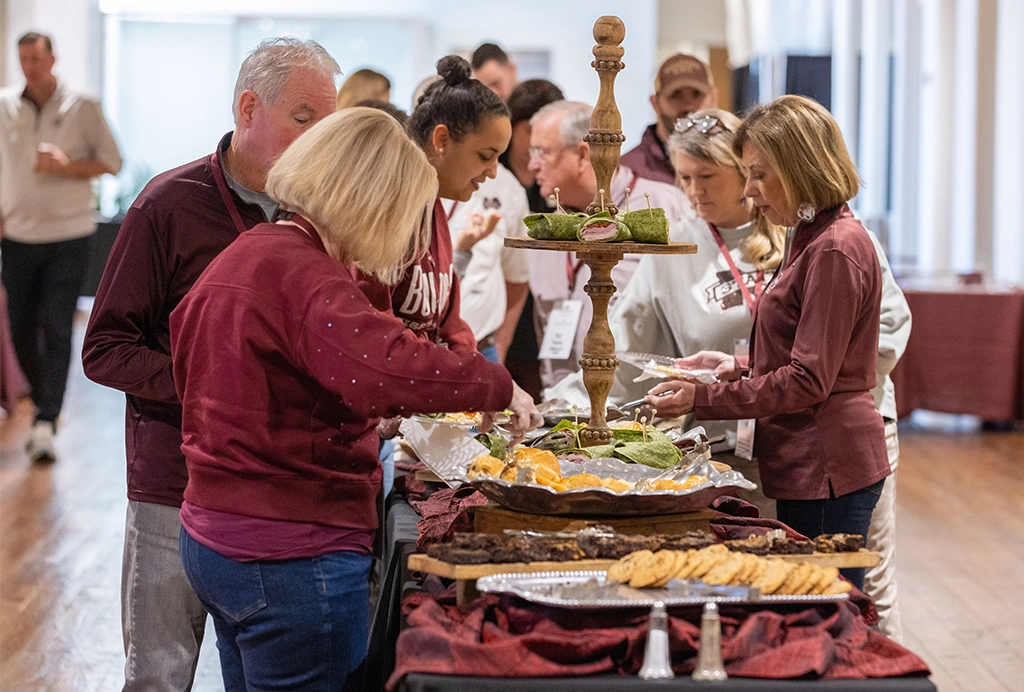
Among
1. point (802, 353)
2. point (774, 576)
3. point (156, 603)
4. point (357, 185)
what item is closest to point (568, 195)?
point (802, 353)

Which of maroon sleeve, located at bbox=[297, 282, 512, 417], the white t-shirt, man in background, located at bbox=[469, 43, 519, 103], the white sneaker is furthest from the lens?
the white sneaker

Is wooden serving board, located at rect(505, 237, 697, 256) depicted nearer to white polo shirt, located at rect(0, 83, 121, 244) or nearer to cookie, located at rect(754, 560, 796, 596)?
cookie, located at rect(754, 560, 796, 596)

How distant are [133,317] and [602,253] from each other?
74 centimetres

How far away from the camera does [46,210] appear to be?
221 inches

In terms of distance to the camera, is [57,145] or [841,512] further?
[57,145]

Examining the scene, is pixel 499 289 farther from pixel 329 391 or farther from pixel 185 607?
pixel 329 391

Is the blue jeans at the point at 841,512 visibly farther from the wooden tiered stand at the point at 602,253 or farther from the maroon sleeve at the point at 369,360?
the maroon sleeve at the point at 369,360

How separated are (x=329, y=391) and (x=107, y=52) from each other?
11480 mm

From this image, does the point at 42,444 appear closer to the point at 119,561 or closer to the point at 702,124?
the point at 119,561

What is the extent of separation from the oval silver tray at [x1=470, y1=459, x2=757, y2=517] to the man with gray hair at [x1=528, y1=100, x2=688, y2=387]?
1553mm

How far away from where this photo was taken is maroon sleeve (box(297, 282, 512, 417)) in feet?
4.77

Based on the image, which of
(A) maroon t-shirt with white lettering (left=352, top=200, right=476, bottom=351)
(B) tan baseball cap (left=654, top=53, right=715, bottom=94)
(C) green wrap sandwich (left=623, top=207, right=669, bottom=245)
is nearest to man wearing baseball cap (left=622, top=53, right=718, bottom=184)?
(B) tan baseball cap (left=654, top=53, right=715, bottom=94)

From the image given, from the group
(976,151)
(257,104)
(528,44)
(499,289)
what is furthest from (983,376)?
(528,44)

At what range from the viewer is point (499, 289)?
3.61m
